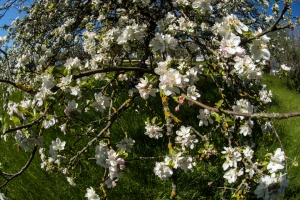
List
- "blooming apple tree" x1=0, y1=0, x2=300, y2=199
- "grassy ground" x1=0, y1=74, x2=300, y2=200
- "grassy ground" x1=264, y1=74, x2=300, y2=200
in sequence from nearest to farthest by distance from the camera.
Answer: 1. "blooming apple tree" x1=0, y1=0, x2=300, y2=199
2. "grassy ground" x1=0, y1=74, x2=300, y2=200
3. "grassy ground" x1=264, y1=74, x2=300, y2=200

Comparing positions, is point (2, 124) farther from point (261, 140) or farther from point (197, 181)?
point (261, 140)

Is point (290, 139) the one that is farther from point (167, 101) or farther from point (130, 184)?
point (167, 101)

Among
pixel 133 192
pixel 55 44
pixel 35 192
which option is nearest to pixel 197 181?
pixel 133 192

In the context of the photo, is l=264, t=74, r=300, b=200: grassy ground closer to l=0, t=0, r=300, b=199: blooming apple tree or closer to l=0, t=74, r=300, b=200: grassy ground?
l=0, t=74, r=300, b=200: grassy ground

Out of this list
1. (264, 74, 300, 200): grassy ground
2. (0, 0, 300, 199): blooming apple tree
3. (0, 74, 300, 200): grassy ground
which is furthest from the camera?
(264, 74, 300, 200): grassy ground

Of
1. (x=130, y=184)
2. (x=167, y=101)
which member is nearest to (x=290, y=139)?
(x=130, y=184)

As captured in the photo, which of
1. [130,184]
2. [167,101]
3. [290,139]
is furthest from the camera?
[290,139]

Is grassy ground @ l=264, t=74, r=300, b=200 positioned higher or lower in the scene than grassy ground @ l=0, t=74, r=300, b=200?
higher

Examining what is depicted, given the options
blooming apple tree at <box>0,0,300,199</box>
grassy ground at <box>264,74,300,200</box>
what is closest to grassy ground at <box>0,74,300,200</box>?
grassy ground at <box>264,74,300,200</box>

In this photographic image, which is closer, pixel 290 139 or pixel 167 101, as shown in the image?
pixel 167 101

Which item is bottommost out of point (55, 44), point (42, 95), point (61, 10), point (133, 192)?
point (133, 192)

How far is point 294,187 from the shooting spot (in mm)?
2768

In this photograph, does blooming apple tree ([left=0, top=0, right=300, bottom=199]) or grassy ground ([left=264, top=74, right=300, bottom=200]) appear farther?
grassy ground ([left=264, top=74, right=300, bottom=200])

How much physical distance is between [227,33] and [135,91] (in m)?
0.95
